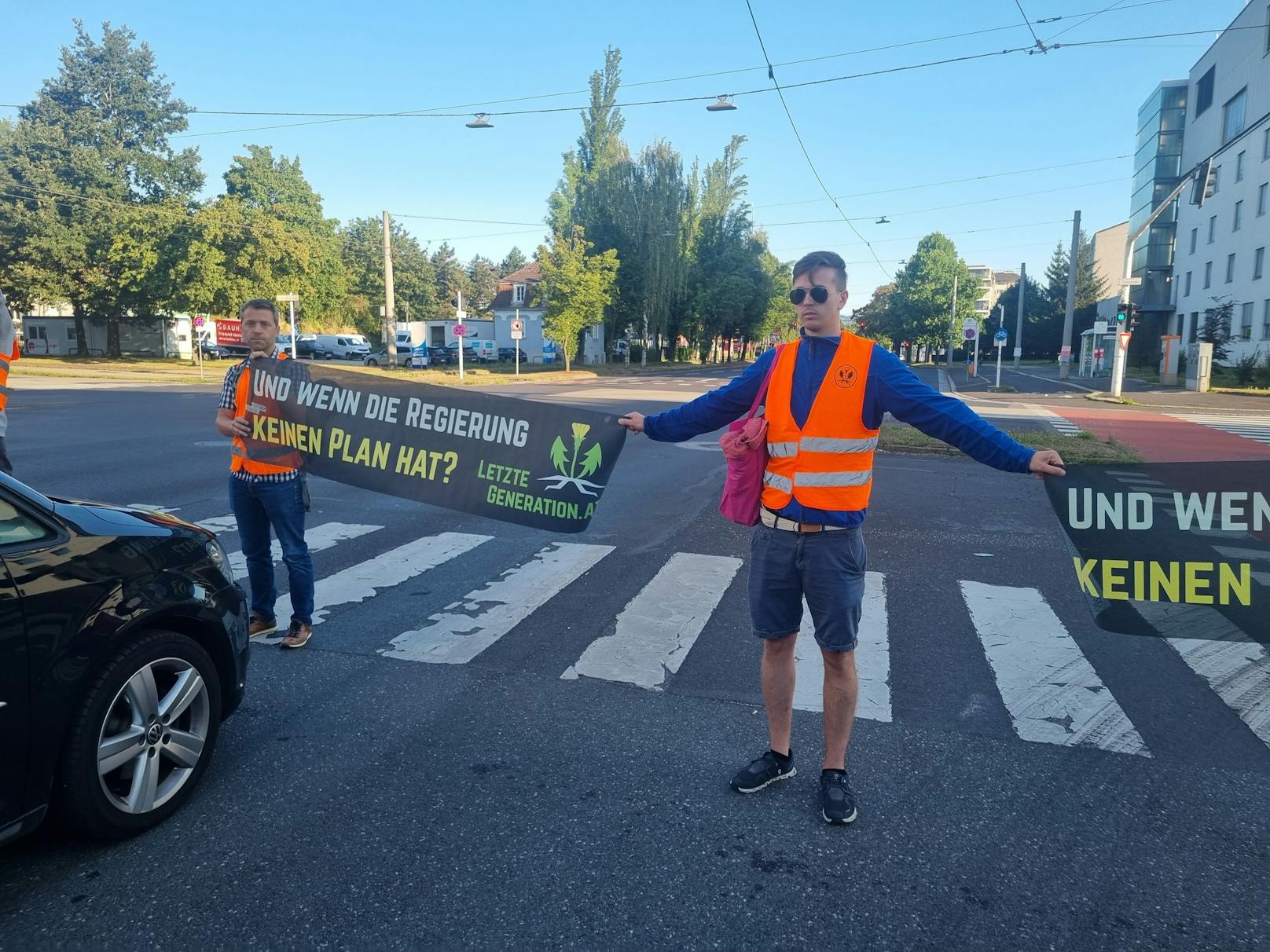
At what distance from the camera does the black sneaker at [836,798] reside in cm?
333

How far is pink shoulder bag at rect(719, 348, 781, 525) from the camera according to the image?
3.47 meters

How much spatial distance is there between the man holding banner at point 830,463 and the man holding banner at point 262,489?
9.23 ft

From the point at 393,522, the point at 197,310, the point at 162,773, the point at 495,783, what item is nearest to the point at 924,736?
the point at 495,783

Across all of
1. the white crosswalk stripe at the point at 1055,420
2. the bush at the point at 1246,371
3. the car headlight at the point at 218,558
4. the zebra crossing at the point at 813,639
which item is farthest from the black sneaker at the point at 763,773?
the bush at the point at 1246,371

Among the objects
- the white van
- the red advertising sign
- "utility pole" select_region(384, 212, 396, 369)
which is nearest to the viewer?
the red advertising sign

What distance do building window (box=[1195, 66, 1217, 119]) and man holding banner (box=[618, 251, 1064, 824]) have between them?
61.1m

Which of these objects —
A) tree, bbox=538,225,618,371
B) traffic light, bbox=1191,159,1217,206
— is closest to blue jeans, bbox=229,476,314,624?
traffic light, bbox=1191,159,1217,206

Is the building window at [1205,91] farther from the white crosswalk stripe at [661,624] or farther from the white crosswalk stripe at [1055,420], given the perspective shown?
the white crosswalk stripe at [661,624]

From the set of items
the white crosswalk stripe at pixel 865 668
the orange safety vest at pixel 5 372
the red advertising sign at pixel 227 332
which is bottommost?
the white crosswalk stripe at pixel 865 668

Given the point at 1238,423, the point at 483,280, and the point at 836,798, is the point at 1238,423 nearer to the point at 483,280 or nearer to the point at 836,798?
the point at 836,798

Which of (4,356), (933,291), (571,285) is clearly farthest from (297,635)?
(933,291)

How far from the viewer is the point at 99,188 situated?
49219 mm

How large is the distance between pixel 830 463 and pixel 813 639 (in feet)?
8.38

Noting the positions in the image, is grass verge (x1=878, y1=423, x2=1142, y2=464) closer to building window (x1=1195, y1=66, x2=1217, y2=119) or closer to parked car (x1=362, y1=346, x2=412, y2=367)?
parked car (x1=362, y1=346, x2=412, y2=367)
